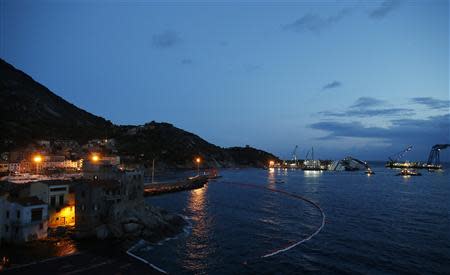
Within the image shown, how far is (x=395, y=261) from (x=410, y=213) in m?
37.3

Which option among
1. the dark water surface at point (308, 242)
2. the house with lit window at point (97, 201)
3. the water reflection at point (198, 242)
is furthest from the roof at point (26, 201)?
the water reflection at point (198, 242)

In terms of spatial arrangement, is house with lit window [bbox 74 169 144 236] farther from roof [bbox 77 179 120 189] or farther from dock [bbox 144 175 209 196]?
dock [bbox 144 175 209 196]

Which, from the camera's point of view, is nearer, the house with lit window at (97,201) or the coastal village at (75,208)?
the coastal village at (75,208)

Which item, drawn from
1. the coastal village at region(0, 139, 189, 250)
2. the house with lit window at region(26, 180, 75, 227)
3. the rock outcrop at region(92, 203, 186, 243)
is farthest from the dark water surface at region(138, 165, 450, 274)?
the house with lit window at region(26, 180, 75, 227)

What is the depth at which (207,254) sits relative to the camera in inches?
1606

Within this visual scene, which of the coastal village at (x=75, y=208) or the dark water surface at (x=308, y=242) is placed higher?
the coastal village at (x=75, y=208)

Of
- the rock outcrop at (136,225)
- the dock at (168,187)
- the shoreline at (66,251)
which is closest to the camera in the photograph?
the shoreline at (66,251)

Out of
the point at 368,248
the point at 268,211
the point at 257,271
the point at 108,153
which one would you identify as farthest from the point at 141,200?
the point at 108,153

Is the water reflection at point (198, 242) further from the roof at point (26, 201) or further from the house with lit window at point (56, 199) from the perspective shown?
the roof at point (26, 201)

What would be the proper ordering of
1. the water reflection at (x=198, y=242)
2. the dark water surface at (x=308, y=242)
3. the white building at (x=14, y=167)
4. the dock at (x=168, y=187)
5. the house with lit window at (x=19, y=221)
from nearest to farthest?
the dark water surface at (x=308, y=242) → the water reflection at (x=198, y=242) → the house with lit window at (x=19, y=221) → the white building at (x=14, y=167) → the dock at (x=168, y=187)

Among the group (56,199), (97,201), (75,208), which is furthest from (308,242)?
(56,199)

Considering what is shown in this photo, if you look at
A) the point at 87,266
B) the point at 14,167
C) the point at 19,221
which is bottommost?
the point at 87,266

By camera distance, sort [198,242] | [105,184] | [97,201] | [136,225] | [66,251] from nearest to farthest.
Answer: [66,251], [198,242], [97,201], [136,225], [105,184]

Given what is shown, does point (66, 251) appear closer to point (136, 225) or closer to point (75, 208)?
point (75, 208)
